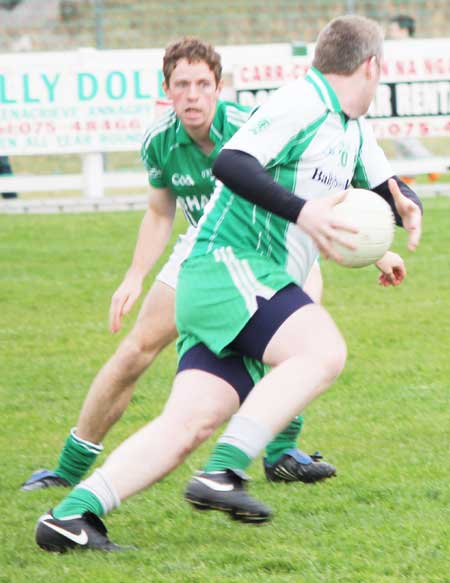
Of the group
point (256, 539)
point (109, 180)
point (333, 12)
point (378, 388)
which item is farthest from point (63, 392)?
point (333, 12)

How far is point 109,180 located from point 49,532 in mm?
12184

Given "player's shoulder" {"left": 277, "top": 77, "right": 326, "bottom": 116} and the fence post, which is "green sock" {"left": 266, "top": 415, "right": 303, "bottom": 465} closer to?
"player's shoulder" {"left": 277, "top": 77, "right": 326, "bottom": 116}

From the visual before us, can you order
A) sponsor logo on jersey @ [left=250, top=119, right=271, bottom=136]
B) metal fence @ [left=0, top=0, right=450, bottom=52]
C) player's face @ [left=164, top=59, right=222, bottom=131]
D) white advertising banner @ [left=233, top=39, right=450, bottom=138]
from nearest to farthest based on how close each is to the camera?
sponsor logo on jersey @ [left=250, top=119, right=271, bottom=136]
player's face @ [left=164, top=59, right=222, bottom=131]
white advertising banner @ [left=233, top=39, right=450, bottom=138]
metal fence @ [left=0, top=0, right=450, bottom=52]

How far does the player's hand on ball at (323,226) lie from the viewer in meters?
4.34

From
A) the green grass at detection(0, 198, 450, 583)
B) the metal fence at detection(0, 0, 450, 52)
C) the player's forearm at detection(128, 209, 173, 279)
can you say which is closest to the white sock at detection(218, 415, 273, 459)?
the green grass at detection(0, 198, 450, 583)

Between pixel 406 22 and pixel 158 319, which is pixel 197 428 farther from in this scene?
pixel 406 22

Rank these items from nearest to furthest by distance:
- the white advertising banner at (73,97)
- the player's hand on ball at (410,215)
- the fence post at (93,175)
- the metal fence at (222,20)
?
the player's hand on ball at (410,215) < the white advertising banner at (73,97) < the fence post at (93,175) < the metal fence at (222,20)

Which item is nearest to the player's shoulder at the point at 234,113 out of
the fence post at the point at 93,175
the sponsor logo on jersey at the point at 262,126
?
the sponsor logo on jersey at the point at 262,126

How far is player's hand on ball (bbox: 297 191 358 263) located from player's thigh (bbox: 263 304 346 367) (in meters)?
0.26

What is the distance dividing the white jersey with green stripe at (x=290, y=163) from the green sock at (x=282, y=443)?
4.02ft

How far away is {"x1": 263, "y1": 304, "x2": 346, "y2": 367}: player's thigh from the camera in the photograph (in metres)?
4.51

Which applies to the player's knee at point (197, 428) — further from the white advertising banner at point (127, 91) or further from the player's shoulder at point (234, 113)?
the white advertising banner at point (127, 91)

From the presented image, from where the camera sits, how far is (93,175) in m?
16.4

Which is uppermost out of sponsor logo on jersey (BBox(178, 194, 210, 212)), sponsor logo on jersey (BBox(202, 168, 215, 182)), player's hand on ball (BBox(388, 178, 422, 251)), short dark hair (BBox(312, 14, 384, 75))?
short dark hair (BBox(312, 14, 384, 75))
